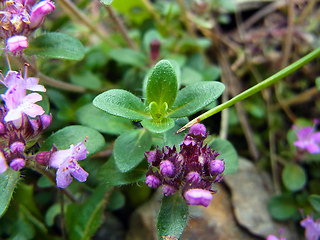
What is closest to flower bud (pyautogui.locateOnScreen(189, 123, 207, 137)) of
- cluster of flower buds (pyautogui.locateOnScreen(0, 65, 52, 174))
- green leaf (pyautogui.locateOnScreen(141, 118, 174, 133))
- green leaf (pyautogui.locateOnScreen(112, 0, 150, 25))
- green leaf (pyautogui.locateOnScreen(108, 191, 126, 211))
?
green leaf (pyautogui.locateOnScreen(141, 118, 174, 133))

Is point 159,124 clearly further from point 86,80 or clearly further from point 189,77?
point 86,80

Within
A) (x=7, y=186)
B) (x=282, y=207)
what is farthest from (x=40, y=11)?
(x=282, y=207)

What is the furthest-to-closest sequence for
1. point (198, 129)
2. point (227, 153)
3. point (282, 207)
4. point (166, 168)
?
point (282, 207) < point (227, 153) < point (198, 129) < point (166, 168)

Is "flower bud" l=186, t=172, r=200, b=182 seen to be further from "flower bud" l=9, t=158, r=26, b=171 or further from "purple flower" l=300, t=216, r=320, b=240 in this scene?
"purple flower" l=300, t=216, r=320, b=240

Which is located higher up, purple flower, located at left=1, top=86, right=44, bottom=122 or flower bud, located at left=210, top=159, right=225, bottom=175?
purple flower, located at left=1, top=86, right=44, bottom=122

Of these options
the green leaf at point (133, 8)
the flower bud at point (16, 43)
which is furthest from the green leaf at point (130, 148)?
the green leaf at point (133, 8)
